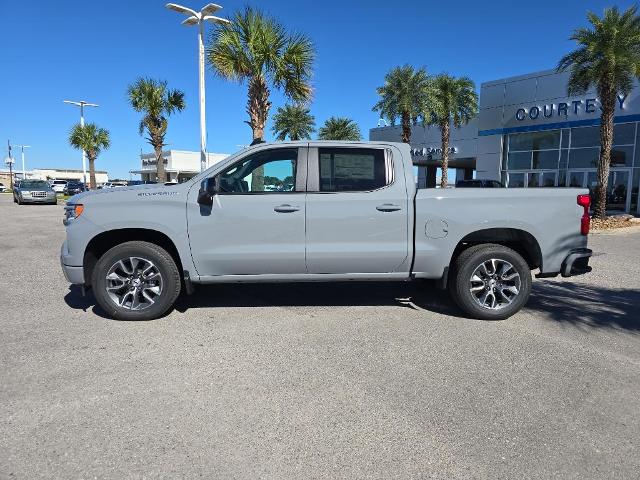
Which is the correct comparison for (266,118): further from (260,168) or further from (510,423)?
(510,423)

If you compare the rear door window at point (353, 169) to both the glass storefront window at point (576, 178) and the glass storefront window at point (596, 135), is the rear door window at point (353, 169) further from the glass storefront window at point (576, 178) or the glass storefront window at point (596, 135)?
the glass storefront window at point (576, 178)

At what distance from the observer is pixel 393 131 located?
128 ft

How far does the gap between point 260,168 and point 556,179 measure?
2531 cm

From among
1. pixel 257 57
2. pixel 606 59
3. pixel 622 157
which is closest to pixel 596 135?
pixel 622 157

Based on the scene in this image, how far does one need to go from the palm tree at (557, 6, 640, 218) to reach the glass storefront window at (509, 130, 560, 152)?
301 inches

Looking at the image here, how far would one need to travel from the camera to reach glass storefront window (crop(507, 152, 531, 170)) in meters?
27.2

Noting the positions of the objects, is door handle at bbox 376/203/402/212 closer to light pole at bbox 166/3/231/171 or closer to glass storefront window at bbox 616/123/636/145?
light pole at bbox 166/3/231/171

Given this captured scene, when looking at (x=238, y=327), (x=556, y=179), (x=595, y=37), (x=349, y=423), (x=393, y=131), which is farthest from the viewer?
(x=393, y=131)

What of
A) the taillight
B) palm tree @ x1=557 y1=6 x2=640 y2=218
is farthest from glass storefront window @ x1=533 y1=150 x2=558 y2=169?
the taillight

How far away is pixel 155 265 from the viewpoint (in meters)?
4.78

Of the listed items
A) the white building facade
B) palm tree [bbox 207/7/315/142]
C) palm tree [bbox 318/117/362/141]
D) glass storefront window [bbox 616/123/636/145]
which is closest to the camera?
palm tree [bbox 207/7/315/142]

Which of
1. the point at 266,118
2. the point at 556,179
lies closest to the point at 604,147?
the point at 556,179

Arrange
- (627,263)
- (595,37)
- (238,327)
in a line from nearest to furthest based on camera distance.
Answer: (238,327), (627,263), (595,37)

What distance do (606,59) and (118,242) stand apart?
1890cm
